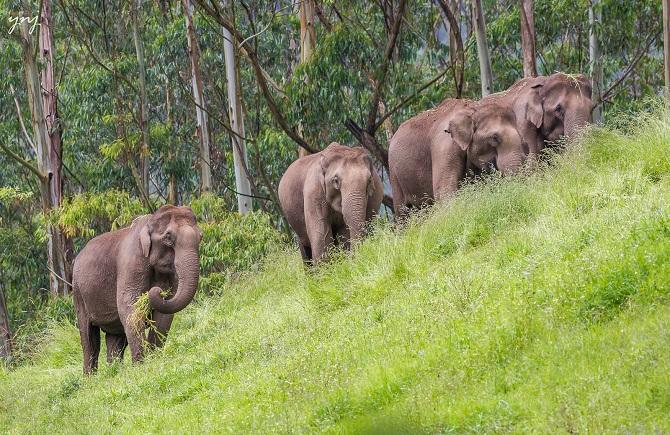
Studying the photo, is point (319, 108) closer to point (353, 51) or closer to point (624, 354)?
point (353, 51)

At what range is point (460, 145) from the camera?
48.2 ft

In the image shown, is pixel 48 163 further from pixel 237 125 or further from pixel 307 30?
pixel 307 30

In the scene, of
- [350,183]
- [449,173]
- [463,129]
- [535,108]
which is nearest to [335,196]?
[350,183]

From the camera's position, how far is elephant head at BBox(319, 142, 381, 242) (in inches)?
547

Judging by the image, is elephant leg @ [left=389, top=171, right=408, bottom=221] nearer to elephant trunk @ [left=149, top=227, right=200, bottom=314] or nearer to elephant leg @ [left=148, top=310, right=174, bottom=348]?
elephant leg @ [left=148, top=310, right=174, bottom=348]

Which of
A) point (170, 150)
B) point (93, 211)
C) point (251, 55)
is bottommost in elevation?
point (93, 211)

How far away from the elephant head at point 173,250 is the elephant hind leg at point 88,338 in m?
1.71

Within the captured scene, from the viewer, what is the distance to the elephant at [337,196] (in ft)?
45.7

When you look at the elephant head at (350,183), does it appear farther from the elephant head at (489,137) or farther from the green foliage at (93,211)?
the green foliage at (93,211)

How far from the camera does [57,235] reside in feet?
79.5

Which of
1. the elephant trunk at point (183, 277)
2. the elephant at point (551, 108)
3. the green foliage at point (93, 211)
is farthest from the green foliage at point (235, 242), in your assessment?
the elephant trunk at point (183, 277)

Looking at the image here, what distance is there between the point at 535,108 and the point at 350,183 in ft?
10.5

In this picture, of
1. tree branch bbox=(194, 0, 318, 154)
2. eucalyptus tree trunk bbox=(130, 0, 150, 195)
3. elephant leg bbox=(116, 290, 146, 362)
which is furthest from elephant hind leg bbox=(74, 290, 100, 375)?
eucalyptus tree trunk bbox=(130, 0, 150, 195)

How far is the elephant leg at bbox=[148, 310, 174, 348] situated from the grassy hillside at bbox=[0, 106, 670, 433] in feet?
0.46
